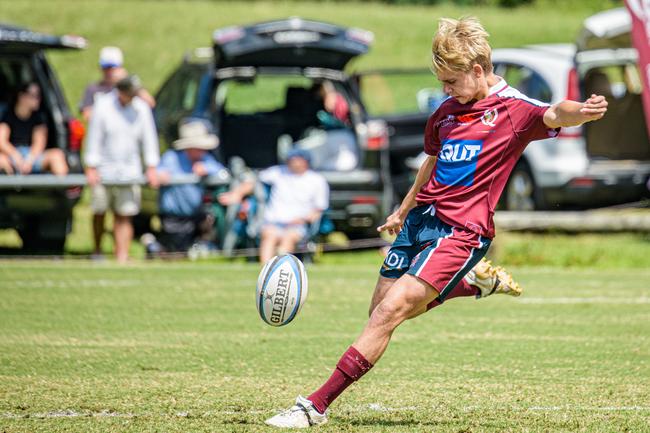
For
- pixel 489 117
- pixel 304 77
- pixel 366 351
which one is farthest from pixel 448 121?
pixel 304 77

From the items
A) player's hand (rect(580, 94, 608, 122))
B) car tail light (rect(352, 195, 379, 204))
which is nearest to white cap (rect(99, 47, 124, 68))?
car tail light (rect(352, 195, 379, 204))

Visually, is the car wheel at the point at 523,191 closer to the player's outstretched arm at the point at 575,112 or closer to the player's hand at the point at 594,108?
the player's outstretched arm at the point at 575,112

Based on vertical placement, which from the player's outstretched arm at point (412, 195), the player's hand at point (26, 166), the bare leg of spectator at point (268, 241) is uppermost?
the player's outstretched arm at point (412, 195)

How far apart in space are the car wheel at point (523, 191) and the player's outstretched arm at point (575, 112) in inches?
383

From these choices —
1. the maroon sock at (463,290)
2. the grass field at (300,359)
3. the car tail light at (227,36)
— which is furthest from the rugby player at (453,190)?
the car tail light at (227,36)

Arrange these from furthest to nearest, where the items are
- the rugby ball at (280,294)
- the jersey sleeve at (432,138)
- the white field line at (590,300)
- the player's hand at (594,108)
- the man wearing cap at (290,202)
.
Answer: the man wearing cap at (290,202), the white field line at (590,300), the rugby ball at (280,294), the jersey sleeve at (432,138), the player's hand at (594,108)

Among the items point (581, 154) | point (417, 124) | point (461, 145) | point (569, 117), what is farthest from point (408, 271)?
point (417, 124)

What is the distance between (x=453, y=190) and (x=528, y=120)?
0.48 metres

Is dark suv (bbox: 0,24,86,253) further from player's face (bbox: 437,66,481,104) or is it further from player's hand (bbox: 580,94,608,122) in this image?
player's hand (bbox: 580,94,608,122)

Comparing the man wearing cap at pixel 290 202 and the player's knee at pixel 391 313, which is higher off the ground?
the player's knee at pixel 391 313

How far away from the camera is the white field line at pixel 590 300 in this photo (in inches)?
408

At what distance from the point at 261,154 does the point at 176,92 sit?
58.3 inches

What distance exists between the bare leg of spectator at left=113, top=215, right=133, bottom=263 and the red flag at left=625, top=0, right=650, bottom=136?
227 inches

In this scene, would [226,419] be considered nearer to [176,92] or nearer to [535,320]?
[535,320]
